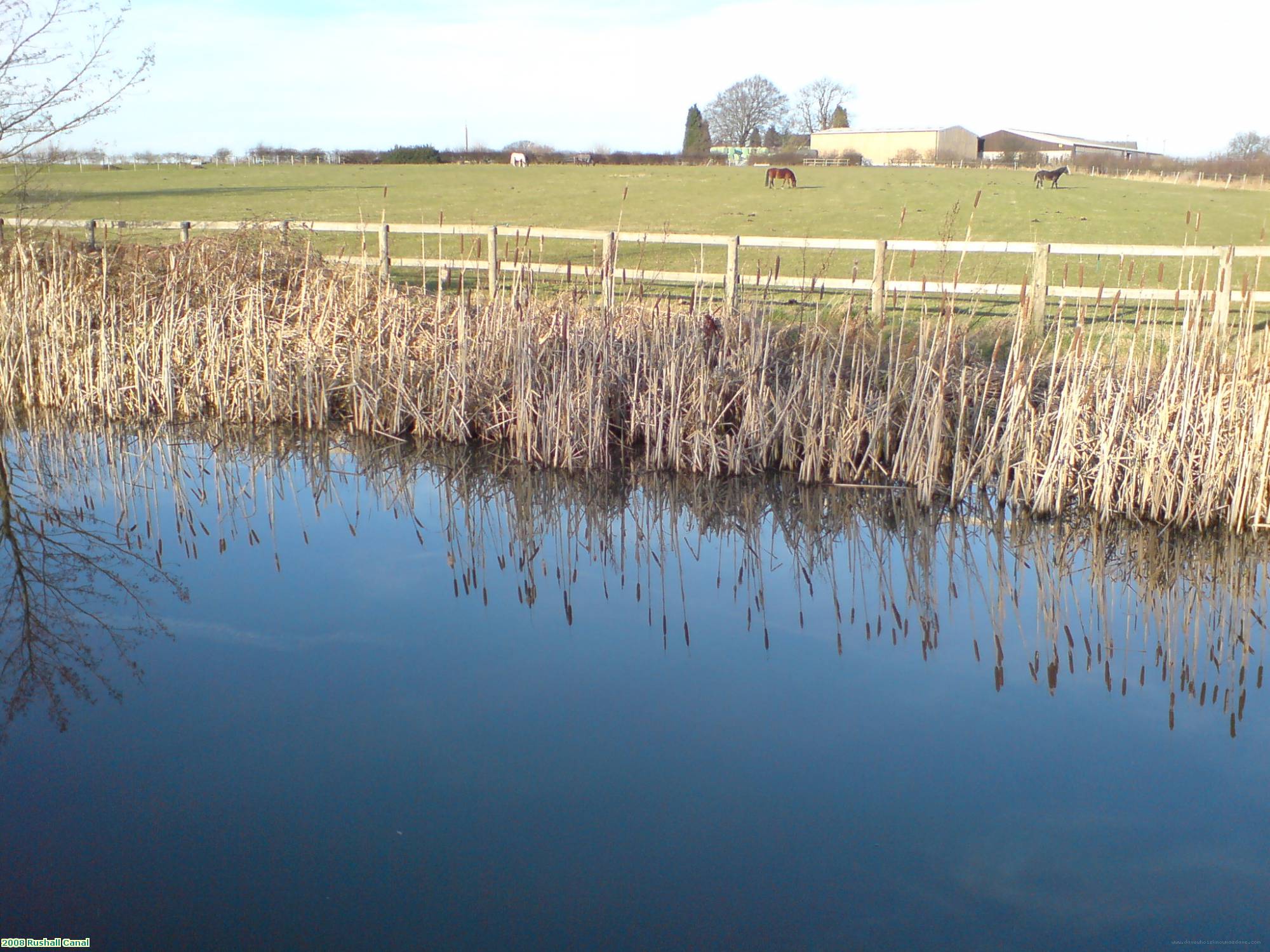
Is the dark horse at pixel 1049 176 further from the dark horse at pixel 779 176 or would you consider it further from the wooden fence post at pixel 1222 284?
the wooden fence post at pixel 1222 284

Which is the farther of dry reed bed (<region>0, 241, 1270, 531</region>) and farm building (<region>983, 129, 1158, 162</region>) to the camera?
farm building (<region>983, 129, 1158, 162</region>)

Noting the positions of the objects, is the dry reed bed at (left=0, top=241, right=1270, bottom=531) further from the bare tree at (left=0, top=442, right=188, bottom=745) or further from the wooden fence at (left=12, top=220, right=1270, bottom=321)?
the bare tree at (left=0, top=442, right=188, bottom=745)

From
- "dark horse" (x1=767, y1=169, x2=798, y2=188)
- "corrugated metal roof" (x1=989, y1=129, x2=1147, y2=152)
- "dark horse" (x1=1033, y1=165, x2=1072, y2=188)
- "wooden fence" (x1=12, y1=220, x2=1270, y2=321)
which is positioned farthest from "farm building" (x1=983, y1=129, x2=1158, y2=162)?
"wooden fence" (x1=12, y1=220, x2=1270, y2=321)

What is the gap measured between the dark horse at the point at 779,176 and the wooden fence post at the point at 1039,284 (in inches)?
1186

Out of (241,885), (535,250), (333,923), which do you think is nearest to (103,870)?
(241,885)

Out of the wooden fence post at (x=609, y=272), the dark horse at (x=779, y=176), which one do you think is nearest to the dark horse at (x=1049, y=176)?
the dark horse at (x=779, y=176)

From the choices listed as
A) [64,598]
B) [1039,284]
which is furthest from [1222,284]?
[64,598]

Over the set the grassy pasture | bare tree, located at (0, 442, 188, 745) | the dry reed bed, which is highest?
the grassy pasture

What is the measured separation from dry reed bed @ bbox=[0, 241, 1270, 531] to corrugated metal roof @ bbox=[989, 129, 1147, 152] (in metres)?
84.5

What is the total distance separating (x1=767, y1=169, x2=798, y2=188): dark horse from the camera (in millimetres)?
40406

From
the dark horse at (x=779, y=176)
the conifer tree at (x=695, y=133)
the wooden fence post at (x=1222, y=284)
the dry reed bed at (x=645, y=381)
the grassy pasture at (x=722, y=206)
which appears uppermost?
the conifer tree at (x=695, y=133)

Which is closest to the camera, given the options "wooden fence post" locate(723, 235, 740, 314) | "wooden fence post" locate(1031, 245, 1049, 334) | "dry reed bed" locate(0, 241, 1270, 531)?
"dry reed bed" locate(0, 241, 1270, 531)

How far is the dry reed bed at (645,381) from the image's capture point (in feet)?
20.4

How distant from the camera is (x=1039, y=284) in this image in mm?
11367
